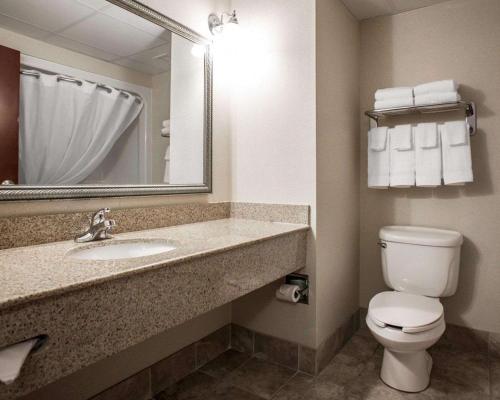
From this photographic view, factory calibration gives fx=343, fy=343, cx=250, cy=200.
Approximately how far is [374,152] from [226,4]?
126cm

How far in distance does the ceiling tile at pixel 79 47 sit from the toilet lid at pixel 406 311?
167 centimetres

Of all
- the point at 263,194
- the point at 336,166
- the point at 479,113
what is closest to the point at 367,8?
the point at 479,113

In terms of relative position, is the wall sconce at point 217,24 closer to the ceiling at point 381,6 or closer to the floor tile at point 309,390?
the ceiling at point 381,6

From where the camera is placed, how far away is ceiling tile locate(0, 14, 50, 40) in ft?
3.85

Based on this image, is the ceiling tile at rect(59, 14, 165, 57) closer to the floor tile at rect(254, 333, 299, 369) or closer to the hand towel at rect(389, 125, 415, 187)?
the hand towel at rect(389, 125, 415, 187)

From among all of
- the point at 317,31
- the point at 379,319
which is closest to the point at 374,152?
the point at 317,31

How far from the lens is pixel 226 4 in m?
2.06

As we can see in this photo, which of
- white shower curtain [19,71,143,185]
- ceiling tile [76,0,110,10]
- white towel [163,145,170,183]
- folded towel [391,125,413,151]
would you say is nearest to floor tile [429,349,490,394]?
folded towel [391,125,413,151]

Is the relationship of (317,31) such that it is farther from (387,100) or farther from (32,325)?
(32,325)

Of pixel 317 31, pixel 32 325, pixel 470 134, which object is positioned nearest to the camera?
pixel 32 325

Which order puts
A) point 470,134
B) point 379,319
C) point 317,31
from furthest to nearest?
point 470,134
point 317,31
point 379,319

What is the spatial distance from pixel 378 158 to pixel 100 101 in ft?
5.08

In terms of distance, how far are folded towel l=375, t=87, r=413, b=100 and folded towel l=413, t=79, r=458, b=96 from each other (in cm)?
4

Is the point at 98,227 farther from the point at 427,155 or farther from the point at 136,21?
the point at 427,155
